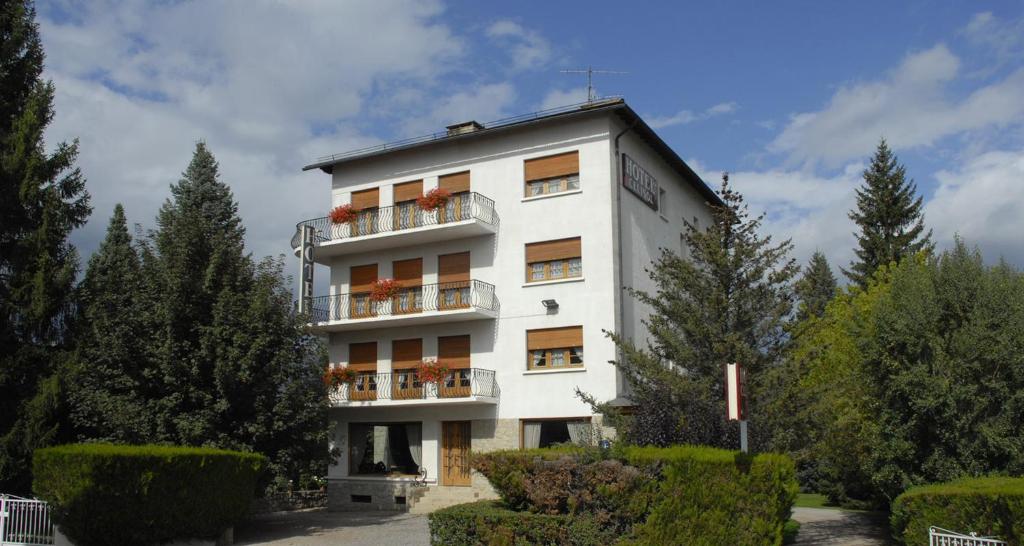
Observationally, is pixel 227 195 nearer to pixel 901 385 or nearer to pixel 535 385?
pixel 535 385

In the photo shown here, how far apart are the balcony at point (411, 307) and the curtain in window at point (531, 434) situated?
129 inches

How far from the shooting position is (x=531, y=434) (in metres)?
24.3

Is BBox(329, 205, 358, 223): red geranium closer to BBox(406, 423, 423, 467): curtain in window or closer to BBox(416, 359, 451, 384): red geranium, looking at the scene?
BBox(416, 359, 451, 384): red geranium

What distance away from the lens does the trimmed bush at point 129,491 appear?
14258 millimetres

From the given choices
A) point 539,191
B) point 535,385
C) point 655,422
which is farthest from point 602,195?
point 655,422

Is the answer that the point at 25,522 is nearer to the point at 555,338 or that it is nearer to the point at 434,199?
the point at 555,338

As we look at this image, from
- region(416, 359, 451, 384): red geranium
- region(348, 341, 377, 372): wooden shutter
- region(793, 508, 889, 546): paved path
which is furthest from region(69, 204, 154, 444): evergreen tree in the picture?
region(793, 508, 889, 546): paved path

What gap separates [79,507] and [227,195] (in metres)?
15.3

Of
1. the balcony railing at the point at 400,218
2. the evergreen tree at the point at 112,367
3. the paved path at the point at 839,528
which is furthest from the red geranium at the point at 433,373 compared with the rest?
the paved path at the point at 839,528

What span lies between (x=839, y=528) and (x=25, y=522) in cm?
1672

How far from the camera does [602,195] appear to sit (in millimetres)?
24250

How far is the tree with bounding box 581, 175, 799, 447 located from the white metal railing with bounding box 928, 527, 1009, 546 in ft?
12.2

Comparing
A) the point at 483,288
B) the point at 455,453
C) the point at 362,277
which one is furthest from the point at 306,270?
the point at 455,453

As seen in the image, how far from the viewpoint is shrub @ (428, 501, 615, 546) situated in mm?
11711
